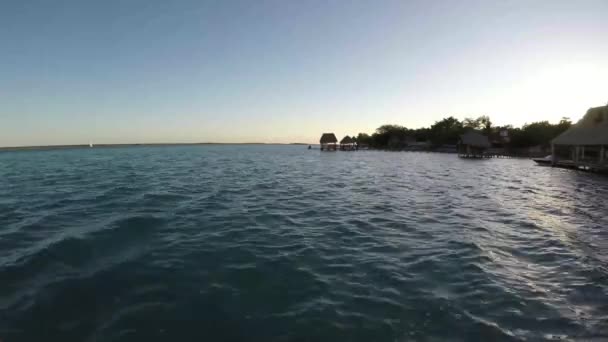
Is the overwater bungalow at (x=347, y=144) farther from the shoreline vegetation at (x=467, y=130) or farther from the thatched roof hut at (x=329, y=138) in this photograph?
the shoreline vegetation at (x=467, y=130)

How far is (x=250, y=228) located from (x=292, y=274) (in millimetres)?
4163

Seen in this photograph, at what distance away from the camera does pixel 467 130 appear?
95.4 metres

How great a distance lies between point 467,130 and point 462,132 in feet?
5.10

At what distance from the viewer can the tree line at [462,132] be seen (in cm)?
7062

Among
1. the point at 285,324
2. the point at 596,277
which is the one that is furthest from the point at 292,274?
the point at 596,277

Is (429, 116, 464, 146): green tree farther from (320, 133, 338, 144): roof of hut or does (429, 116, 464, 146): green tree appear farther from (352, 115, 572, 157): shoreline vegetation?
(320, 133, 338, 144): roof of hut

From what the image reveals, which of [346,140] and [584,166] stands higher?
[346,140]

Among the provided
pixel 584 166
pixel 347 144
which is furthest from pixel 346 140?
pixel 584 166

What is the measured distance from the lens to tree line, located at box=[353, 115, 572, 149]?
70625 mm

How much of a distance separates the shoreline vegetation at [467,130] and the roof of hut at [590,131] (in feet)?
94.5

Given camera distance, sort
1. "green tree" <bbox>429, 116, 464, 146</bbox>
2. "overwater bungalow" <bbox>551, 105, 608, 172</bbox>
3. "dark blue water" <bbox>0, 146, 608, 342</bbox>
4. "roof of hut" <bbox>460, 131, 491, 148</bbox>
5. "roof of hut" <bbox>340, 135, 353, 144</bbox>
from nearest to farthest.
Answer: "dark blue water" <bbox>0, 146, 608, 342</bbox> → "overwater bungalow" <bbox>551, 105, 608, 172</bbox> → "roof of hut" <bbox>460, 131, 491, 148</bbox> → "green tree" <bbox>429, 116, 464, 146</bbox> → "roof of hut" <bbox>340, 135, 353, 144</bbox>

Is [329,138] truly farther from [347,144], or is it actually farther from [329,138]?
[347,144]

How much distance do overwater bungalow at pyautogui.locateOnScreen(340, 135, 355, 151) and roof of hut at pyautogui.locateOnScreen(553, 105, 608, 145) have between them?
75.9 metres

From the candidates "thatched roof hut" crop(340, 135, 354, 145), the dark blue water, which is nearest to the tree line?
"thatched roof hut" crop(340, 135, 354, 145)
